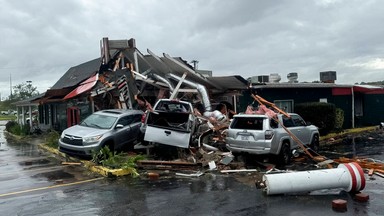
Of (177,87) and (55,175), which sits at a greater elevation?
(177,87)

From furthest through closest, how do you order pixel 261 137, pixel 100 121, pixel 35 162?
1. pixel 100 121
2. pixel 35 162
3. pixel 261 137

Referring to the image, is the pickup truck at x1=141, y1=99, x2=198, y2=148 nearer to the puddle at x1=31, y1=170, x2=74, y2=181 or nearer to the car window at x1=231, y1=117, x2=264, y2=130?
the car window at x1=231, y1=117, x2=264, y2=130

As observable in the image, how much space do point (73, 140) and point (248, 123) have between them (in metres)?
6.24

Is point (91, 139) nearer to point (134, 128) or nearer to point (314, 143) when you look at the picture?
point (134, 128)

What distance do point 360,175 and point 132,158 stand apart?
6803 millimetres

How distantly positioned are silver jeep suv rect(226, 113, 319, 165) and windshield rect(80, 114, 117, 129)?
463 cm

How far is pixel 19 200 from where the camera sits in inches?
329

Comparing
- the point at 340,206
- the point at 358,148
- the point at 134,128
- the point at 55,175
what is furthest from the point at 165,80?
the point at 340,206

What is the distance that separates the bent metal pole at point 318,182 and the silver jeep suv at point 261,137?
3.59m

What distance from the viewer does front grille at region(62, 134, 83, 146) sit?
13.0 meters

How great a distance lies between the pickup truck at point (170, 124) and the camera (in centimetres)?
1260

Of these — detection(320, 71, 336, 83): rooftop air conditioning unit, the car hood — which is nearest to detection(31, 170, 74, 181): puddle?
the car hood

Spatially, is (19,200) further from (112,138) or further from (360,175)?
(360,175)

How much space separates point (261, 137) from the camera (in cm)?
1160
